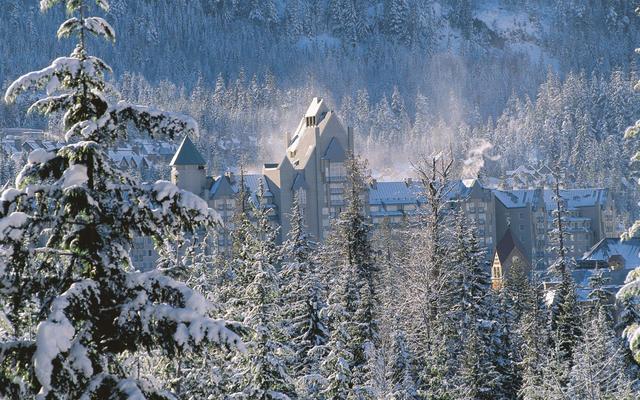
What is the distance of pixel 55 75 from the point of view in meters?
11.4

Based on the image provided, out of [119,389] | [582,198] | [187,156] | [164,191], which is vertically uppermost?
[164,191]

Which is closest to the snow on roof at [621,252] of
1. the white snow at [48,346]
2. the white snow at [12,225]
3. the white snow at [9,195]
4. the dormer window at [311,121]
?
the dormer window at [311,121]

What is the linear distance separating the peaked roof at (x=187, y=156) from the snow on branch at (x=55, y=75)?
4160 inches

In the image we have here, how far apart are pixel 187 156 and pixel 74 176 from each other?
108 metres

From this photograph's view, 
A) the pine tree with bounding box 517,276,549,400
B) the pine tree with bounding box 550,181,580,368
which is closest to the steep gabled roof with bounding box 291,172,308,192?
the pine tree with bounding box 517,276,549,400

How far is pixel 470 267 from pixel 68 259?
37.1 m

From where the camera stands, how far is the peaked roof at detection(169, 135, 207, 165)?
117m

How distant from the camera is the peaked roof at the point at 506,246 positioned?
123 metres

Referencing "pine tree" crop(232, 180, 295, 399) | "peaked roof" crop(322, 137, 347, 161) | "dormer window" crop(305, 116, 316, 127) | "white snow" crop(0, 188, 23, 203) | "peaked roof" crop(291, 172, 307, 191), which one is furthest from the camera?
"dormer window" crop(305, 116, 316, 127)

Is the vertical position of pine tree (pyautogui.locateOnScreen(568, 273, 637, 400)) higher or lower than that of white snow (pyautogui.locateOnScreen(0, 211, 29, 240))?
lower

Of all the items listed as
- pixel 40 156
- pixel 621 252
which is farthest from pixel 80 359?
pixel 621 252

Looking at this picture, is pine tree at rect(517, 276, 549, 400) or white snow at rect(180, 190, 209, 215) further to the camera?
pine tree at rect(517, 276, 549, 400)

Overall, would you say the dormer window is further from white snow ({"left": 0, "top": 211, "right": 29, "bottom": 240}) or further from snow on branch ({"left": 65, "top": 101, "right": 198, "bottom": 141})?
white snow ({"left": 0, "top": 211, "right": 29, "bottom": 240})

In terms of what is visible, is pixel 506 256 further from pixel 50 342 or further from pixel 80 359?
pixel 50 342
